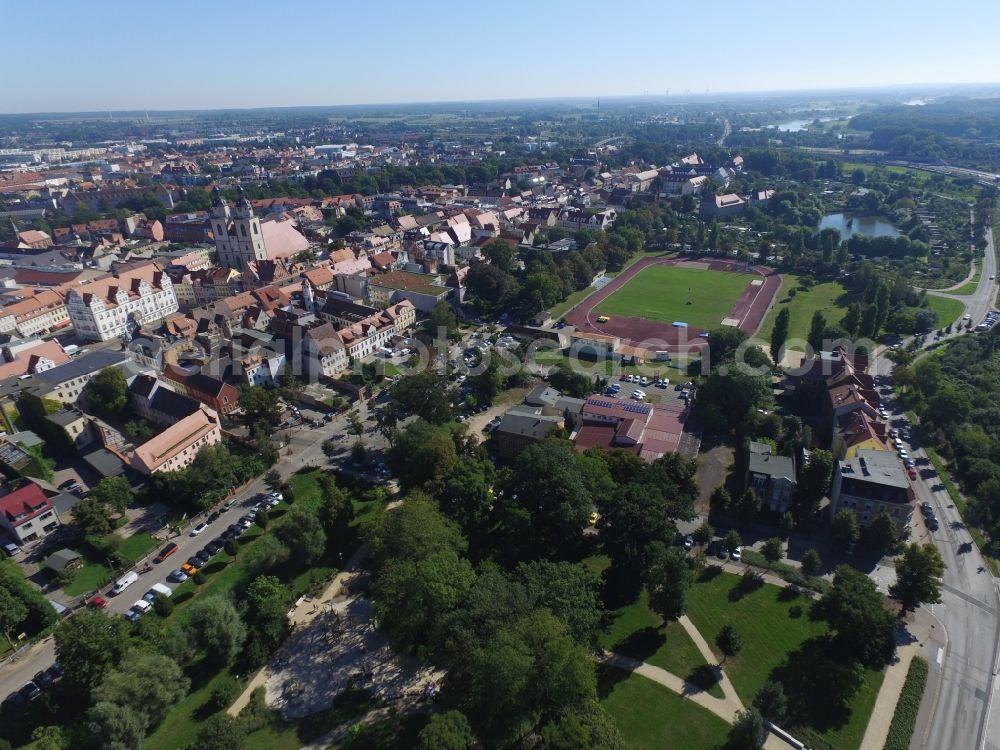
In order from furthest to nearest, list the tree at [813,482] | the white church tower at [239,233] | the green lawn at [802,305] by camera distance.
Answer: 1. the white church tower at [239,233]
2. the green lawn at [802,305]
3. the tree at [813,482]

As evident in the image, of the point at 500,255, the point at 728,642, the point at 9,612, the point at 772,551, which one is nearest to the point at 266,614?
the point at 9,612

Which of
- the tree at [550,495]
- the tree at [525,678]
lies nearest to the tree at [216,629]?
the tree at [525,678]

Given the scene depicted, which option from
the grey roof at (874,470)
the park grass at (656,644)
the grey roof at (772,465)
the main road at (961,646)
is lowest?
the main road at (961,646)

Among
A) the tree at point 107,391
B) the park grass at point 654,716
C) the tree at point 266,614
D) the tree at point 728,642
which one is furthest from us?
the tree at point 107,391

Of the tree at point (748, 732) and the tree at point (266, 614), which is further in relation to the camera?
the tree at point (266, 614)

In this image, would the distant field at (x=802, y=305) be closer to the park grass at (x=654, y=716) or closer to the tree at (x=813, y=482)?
the tree at (x=813, y=482)

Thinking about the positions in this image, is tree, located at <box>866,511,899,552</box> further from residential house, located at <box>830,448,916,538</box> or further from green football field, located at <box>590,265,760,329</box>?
green football field, located at <box>590,265,760,329</box>

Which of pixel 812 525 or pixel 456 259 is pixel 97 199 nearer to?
pixel 456 259
